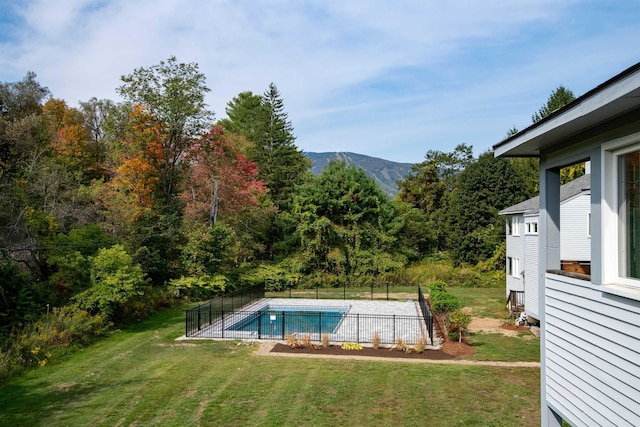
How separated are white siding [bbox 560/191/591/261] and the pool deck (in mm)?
5765

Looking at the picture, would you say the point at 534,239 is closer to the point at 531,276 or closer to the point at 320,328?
the point at 531,276

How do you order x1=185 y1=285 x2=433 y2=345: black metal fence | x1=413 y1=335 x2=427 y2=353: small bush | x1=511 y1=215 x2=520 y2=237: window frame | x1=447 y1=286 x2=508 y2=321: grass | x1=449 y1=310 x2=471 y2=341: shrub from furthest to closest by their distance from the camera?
1. x1=447 y1=286 x2=508 y2=321: grass
2. x1=511 y1=215 x2=520 y2=237: window frame
3. x1=185 y1=285 x2=433 y2=345: black metal fence
4. x1=449 y1=310 x2=471 y2=341: shrub
5. x1=413 y1=335 x2=427 y2=353: small bush

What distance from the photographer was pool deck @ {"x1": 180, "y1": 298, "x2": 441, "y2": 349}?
1641 cm

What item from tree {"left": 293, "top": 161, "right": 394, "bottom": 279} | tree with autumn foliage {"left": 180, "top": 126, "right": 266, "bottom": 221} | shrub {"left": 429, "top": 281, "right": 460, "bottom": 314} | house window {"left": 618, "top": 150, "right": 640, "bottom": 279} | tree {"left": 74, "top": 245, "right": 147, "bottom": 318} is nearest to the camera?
house window {"left": 618, "top": 150, "right": 640, "bottom": 279}

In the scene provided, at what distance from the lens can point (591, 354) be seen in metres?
4.29

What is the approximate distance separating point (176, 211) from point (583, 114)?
25300 millimetres

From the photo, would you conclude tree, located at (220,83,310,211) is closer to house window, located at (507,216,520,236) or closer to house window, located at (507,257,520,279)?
house window, located at (507,216,520,236)

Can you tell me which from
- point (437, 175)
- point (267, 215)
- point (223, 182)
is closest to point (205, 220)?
point (223, 182)

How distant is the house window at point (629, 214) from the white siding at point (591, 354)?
331 millimetres

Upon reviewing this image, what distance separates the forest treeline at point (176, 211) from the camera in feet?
55.2

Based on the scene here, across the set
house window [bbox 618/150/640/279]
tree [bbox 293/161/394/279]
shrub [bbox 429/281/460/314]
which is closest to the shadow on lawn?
house window [bbox 618/150/640/279]

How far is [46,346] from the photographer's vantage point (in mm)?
13438

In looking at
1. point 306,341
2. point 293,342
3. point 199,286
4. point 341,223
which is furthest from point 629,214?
point 341,223

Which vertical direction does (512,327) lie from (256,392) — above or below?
above
